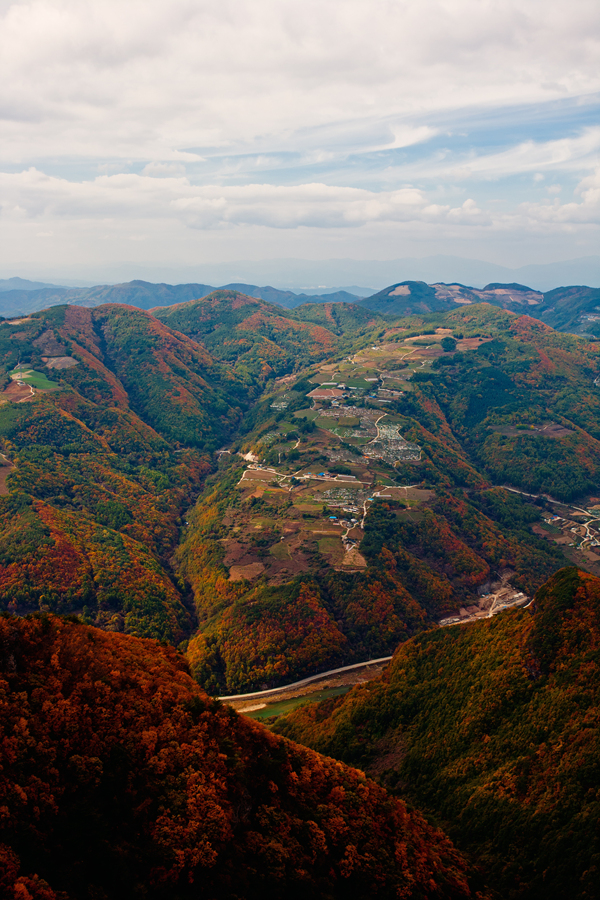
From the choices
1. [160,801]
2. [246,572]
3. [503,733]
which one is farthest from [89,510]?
[160,801]

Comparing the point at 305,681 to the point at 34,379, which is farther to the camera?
the point at 34,379

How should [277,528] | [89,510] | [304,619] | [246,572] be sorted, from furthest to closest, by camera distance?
1. [89,510]
2. [277,528]
3. [246,572]
4. [304,619]

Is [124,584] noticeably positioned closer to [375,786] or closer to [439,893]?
[375,786]

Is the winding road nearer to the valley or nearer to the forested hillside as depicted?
the valley

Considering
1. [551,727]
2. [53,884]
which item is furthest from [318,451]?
[53,884]

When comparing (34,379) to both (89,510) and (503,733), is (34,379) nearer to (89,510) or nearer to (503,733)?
(89,510)

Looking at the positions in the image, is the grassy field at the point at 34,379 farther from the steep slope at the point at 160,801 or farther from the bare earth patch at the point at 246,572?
the steep slope at the point at 160,801
